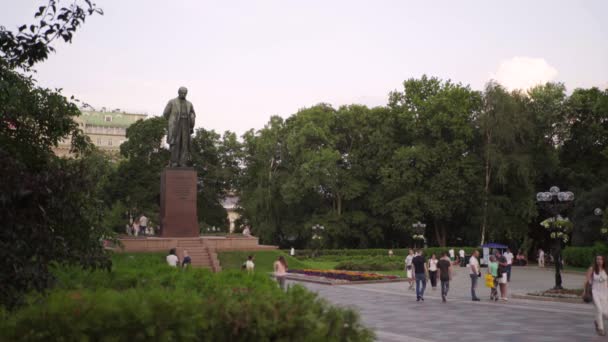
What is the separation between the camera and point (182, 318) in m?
5.70

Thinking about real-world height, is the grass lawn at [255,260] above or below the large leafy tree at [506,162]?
below

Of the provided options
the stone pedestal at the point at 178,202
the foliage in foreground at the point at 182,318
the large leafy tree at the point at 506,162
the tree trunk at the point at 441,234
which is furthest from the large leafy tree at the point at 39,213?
the tree trunk at the point at 441,234

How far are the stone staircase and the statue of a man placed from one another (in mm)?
3764

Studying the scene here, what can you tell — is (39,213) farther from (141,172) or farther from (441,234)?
→ (141,172)

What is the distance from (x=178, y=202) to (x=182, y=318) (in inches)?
1002

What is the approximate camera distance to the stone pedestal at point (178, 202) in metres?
30.6

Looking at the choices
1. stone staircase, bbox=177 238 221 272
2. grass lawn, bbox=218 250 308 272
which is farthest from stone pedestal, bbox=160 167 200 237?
grass lawn, bbox=218 250 308 272

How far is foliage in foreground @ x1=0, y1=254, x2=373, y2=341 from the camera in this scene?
5.44 metres

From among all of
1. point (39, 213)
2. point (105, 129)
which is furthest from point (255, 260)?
point (105, 129)

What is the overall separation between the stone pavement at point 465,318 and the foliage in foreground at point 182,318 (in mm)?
2406

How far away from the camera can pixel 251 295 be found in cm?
662

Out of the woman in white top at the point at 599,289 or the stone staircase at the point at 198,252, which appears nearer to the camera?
the woman in white top at the point at 599,289

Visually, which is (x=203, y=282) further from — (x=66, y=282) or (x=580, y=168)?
(x=580, y=168)

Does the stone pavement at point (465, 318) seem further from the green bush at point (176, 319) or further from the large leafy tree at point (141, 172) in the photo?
the large leafy tree at point (141, 172)
